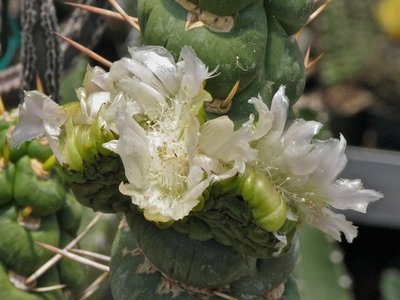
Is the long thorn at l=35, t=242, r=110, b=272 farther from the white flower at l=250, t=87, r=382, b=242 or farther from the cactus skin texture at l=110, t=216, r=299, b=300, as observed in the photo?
the white flower at l=250, t=87, r=382, b=242

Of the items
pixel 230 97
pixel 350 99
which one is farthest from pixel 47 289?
pixel 350 99

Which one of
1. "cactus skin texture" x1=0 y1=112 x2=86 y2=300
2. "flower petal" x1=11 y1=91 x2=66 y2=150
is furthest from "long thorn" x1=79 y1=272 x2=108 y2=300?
"flower petal" x1=11 y1=91 x2=66 y2=150

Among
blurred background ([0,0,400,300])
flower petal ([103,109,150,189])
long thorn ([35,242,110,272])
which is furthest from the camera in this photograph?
blurred background ([0,0,400,300])

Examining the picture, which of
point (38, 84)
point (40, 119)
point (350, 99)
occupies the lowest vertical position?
point (350, 99)

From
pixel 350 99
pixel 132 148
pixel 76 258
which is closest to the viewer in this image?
pixel 132 148

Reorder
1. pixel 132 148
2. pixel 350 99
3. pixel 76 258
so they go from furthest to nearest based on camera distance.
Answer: pixel 350 99 < pixel 76 258 < pixel 132 148

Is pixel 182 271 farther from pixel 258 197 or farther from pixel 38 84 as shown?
pixel 38 84

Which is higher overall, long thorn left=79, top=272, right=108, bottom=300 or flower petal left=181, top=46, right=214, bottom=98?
flower petal left=181, top=46, right=214, bottom=98
